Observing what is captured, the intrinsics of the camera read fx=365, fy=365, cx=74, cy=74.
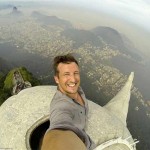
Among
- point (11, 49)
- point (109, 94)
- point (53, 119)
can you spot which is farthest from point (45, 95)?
point (11, 49)

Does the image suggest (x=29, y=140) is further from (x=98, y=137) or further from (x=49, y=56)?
(x=49, y=56)

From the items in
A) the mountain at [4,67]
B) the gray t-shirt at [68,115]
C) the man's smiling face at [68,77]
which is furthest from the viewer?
the mountain at [4,67]

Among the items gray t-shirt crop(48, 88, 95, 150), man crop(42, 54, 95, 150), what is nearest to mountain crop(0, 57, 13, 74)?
man crop(42, 54, 95, 150)

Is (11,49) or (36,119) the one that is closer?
(36,119)

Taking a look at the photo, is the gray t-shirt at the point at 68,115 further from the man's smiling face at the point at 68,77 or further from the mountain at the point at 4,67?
the mountain at the point at 4,67

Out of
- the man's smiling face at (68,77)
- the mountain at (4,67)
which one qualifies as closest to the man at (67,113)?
the man's smiling face at (68,77)

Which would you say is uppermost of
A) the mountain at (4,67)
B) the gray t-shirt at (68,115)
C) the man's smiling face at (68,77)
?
the man's smiling face at (68,77)

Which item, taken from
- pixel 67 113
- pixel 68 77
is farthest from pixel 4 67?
pixel 67 113

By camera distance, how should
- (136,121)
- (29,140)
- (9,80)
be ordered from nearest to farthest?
(29,140) → (9,80) → (136,121)
